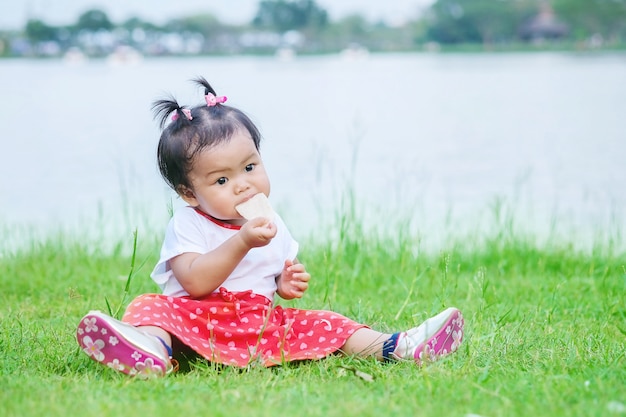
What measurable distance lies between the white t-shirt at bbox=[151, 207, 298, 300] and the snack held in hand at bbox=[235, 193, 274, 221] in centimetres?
10

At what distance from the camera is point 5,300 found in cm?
338

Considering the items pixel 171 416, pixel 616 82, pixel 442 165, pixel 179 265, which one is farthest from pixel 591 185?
pixel 616 82

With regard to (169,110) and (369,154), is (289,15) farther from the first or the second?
(169,110)

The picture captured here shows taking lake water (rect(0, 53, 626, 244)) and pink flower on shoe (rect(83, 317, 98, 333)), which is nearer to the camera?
pink flower on shoe (rect(83, 317, 98, 333))

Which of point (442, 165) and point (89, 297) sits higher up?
point (89, 297)

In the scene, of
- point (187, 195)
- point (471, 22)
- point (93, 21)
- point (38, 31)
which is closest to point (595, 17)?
point (471, 22)

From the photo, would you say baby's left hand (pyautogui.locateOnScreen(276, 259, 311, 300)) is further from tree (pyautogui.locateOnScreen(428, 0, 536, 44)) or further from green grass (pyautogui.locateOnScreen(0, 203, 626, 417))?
tree (pyautogui.locateOnScreen(428, 0, 536, 44))

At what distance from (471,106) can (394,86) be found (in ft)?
15.0

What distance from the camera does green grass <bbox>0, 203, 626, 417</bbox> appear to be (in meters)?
1.95

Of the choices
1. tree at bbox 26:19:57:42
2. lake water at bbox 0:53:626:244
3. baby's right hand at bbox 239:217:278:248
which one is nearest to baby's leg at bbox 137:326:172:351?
baby's right hand at bbox 239:217:278:248

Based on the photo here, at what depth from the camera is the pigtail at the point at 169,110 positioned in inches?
98.4

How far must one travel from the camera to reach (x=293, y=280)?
2473 millimetres

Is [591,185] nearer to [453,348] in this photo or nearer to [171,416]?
[453,348]

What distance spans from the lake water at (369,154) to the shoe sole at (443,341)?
79cm
